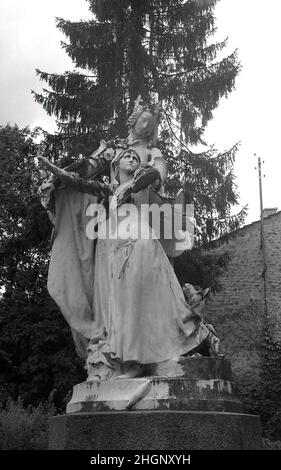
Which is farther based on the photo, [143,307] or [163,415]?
[143,307]

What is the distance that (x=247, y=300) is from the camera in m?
20.6

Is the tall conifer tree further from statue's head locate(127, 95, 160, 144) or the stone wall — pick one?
statue's head locate(127, 95, 160, 144)

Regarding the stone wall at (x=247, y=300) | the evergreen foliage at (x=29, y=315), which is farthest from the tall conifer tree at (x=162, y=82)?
the stone wall at (x=247, y=300)

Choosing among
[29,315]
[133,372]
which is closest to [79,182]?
[133,372]

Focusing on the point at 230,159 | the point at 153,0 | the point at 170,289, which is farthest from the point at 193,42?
the point at 170,289

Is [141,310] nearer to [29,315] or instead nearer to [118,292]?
[118,292]

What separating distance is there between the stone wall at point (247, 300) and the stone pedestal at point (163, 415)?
1452 centimetres

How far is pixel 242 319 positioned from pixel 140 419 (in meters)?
16.0

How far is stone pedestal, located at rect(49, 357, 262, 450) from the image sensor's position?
465cm

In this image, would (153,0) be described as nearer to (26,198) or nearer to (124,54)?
(124,54)

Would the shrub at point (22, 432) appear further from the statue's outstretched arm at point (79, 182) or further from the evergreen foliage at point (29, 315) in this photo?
the statue's outstretched arm at point (79, 182)

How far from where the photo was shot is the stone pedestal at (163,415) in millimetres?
4648

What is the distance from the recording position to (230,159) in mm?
17719

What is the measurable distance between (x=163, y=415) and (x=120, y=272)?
1243mm
